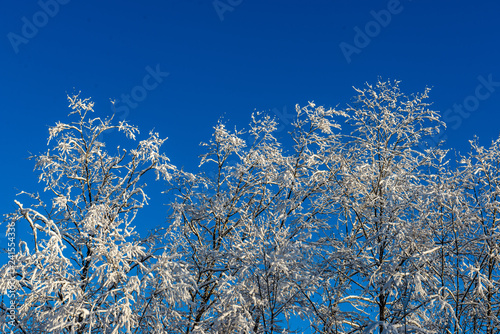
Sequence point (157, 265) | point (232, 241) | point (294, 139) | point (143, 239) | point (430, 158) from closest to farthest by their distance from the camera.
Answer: point (157, 265) < point (232, 241) < point (430, 158) < point (143, 239) < point (294, 139)

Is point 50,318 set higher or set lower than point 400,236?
lower

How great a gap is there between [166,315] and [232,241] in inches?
77.5

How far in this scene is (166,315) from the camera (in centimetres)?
912

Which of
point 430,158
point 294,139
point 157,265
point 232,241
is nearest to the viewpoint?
point 157,265

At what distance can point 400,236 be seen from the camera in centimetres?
816

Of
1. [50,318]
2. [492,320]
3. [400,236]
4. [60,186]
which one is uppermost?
[60,186]

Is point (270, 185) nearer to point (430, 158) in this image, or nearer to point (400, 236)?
point (430, 158)

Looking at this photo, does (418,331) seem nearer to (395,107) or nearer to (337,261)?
(337,261)

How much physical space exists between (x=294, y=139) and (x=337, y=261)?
4107 millimetres

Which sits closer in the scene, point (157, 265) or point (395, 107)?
point (157, 265)

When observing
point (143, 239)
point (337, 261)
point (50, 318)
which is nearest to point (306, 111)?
point (337, 261)

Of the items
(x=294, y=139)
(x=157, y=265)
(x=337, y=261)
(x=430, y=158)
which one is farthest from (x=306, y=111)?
(x=157, y=265)

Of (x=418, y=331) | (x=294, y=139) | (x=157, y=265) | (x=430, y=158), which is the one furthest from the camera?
(x=294, y=139)

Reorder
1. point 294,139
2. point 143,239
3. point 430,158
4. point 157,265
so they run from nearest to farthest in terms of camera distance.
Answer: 1. point 157,265
2. point 430,158
3. point 143,239
4. point 294,139
